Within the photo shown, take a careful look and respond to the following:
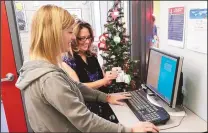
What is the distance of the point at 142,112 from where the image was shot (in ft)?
3.85

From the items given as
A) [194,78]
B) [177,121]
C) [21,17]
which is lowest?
[177,121]

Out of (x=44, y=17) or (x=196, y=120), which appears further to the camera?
(x=196, y=120)

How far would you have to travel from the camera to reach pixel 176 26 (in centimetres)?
128

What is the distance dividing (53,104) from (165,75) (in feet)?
2.27

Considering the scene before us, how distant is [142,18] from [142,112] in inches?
47.6

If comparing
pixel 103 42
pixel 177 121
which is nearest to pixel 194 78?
pixel 177 121

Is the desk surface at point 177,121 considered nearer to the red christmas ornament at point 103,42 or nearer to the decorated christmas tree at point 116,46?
the decorated christmas tree at point 116,46

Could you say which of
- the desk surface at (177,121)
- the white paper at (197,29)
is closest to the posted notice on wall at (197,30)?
the white paper at (197,29)

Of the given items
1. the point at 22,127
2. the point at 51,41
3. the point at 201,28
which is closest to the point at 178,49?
the point at 201,28

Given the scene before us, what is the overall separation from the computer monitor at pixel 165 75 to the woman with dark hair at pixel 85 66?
344 mm

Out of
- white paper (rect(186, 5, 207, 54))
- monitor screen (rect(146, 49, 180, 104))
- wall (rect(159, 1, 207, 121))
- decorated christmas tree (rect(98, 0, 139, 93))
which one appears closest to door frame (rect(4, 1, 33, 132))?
decorated christmas tree (rect(98, 0, 139, 93))

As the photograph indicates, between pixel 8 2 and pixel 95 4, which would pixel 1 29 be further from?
pixel 95 4

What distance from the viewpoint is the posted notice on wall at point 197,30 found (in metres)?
1.02

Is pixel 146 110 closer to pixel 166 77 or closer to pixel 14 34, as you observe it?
pixel 166 77
